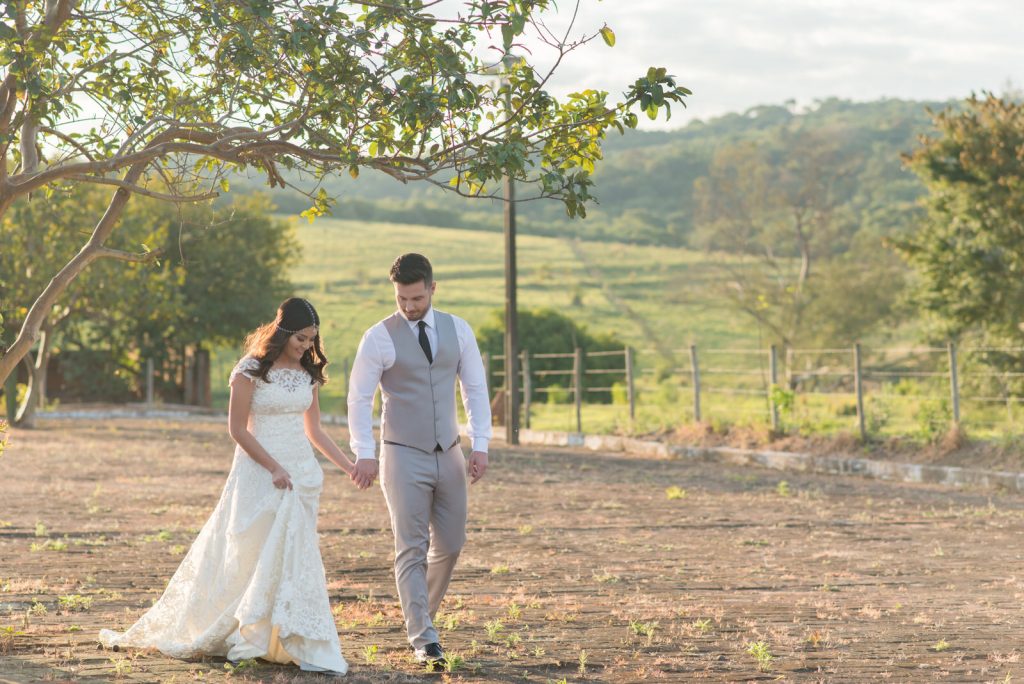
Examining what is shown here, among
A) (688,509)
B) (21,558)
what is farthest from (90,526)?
(688,509)

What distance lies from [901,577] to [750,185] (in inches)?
2213

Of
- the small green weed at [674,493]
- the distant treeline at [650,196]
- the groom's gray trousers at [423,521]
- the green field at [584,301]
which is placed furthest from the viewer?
the distant treeline at [650,196]

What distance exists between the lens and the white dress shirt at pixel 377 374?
6625mm

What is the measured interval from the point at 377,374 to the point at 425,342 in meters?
0.29

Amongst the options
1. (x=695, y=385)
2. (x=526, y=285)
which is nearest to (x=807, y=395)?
(x=695, y=385)

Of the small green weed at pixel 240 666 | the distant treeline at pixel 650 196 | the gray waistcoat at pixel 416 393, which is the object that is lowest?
the small green weed at pixel 240 666

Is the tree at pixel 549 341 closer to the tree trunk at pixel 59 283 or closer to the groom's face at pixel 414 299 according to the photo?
the tree trunk at pixel 59 283

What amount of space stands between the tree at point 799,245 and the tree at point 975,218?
24.4 m

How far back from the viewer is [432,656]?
21.3 ft

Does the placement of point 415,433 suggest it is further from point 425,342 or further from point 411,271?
point 411,271

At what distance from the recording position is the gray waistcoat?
21.8 feet

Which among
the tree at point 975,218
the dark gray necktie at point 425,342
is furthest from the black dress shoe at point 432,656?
the tree at point 975,218

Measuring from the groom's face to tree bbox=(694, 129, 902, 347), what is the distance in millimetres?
45159

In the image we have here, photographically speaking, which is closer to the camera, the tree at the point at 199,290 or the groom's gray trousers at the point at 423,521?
the groom's gray trousers at the point at 423,521
